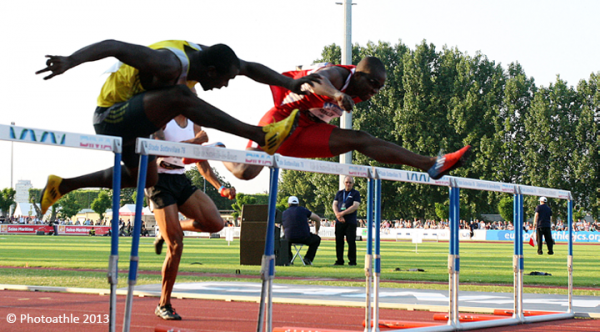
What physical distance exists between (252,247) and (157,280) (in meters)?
3.76

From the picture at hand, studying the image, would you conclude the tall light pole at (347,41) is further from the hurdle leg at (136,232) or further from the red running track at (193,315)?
the hurdle leg at (136,232)

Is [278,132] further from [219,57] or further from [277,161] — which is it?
[219,57]

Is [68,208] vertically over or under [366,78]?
under

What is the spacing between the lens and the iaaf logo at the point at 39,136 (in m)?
3.41

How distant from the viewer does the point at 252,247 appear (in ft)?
47.1

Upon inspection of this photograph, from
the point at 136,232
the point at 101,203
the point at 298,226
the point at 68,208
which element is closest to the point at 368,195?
the point at 136,232

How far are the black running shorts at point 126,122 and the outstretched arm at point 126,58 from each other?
0.24 m

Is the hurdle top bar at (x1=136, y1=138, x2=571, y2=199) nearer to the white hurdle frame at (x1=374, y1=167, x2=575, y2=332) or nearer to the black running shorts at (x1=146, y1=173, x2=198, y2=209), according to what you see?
the white hurdle frame at (x1=374, y1=167, x2=575, y2=332)

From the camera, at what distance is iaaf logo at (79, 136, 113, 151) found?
3689 mm

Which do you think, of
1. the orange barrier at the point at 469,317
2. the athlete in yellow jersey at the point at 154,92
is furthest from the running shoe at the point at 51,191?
the orange barrier at the point at 469,317

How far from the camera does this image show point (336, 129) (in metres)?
5.70

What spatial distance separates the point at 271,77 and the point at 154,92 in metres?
1.13

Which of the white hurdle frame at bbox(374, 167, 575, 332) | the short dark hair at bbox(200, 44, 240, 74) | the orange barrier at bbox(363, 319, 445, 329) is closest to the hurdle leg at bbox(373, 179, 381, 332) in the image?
the white hurdle frame at bbox(374, 167, 575, 332)

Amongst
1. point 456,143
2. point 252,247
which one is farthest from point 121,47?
point 456,143
